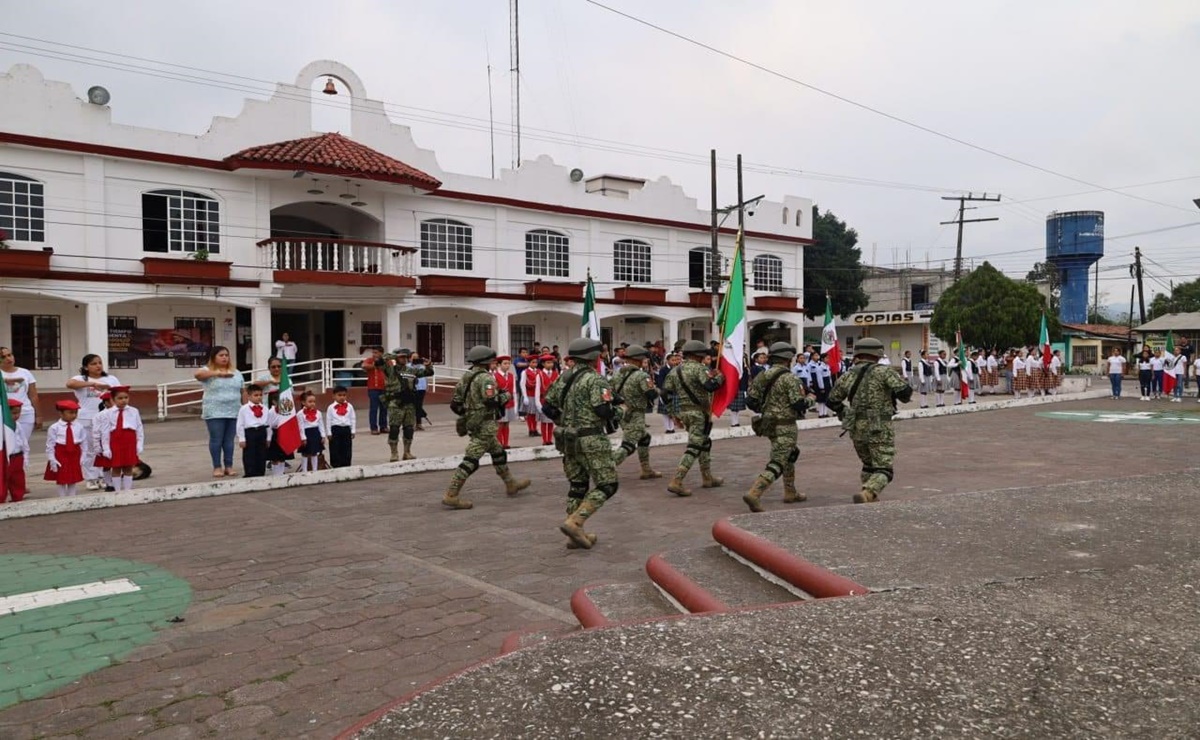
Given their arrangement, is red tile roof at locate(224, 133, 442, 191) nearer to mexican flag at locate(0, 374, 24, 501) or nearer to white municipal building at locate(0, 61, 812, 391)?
white municipal building at locate(0, 61, 812, 391)

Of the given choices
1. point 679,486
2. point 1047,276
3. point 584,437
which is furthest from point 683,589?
point 1047,276

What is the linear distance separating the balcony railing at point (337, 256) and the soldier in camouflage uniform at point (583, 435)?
53.2 feet

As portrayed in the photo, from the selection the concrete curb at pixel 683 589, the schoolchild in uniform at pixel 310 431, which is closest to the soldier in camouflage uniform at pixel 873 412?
the concrete curb at pixel 683 589

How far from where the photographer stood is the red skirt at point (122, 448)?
29.0 feet

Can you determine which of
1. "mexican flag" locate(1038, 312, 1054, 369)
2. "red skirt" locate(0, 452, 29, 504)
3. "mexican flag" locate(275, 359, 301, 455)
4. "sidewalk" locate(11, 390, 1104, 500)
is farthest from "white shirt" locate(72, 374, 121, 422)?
"mexican flag" locate(1038, 312, 1054, 369)

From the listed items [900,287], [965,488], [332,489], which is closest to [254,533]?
[332,489]

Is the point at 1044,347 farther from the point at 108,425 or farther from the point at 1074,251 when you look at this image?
the point at 1074,251

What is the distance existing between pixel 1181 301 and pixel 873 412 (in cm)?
6288

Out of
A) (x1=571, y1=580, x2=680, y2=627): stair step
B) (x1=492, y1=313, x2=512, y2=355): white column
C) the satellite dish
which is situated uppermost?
the satellite dish

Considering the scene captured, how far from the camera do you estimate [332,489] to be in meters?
9.53

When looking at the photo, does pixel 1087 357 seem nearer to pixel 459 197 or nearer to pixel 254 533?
pixel 459 197

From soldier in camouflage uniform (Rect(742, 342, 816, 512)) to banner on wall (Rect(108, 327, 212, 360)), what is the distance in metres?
18.1

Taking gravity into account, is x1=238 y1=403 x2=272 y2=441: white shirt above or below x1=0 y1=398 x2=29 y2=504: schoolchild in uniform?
above

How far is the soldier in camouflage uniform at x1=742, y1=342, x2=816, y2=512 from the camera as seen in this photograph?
7871 millimetres
